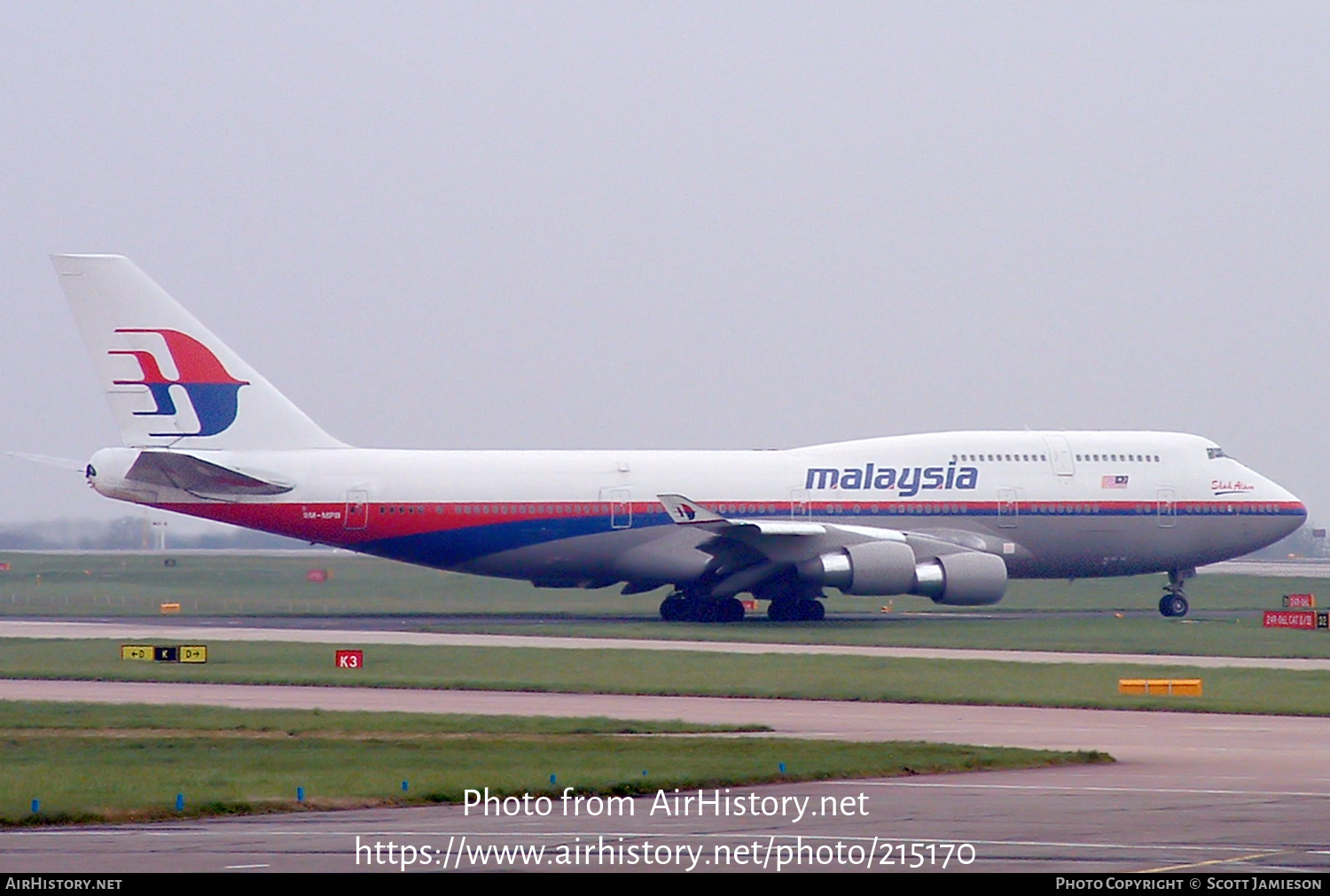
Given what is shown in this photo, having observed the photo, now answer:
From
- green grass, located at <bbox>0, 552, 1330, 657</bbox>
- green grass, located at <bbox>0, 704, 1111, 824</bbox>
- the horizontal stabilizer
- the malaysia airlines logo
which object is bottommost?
green grass, located at <bbox>0, 552, 1330, 657</bbox>

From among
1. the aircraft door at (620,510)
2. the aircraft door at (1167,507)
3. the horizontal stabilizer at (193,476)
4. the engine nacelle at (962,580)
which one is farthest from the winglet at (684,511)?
the aircraft door at (1167,507)

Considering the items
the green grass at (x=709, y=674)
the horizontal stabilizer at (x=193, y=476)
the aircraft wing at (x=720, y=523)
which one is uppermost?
the horizontal stabilizer at (x=193, y=476)

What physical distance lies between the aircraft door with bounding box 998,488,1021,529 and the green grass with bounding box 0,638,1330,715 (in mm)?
15579

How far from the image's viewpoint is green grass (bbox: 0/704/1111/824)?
19.4 m

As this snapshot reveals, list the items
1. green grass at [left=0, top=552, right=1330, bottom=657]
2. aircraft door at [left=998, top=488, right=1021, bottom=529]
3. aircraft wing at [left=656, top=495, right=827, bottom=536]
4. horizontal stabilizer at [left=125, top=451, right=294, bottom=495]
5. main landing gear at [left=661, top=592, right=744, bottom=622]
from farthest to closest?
aircraft door at [left=998, top=488, right=1021, bottom=529]
main landing gear at [left=661, top=592, right=744, bottom=622]
aircraft wing at [left=656, top=495, right=827, bottom=536]
horizontal stabilizer at [left=125, top=451, right=294, bottom=495]
green grass at [left=0, top=552, right=1330, bottom=657]

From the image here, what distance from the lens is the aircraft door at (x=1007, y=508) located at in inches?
2133

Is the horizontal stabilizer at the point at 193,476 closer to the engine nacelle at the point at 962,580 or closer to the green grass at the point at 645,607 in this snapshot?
the green grass at the point at 645,607

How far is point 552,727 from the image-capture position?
88.7 feet

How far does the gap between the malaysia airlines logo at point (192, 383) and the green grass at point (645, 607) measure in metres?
7.83

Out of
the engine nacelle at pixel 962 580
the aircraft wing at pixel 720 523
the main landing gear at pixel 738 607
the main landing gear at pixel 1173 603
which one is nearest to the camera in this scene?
the aircraft wing at pixel 720 523

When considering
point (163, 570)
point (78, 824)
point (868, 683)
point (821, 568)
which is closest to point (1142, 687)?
point (868, 683)

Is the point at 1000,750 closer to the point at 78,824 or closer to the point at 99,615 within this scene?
the point at 78,824

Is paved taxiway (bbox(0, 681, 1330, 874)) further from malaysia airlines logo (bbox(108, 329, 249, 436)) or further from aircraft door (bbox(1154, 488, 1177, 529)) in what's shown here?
aircraft door (bbox(1154, 488, 1177, 529))

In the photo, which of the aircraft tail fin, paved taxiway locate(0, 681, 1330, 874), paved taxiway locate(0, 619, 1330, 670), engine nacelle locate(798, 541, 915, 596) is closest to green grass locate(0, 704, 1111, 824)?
paved taxiway locate(0, 681, 1330, 874)
